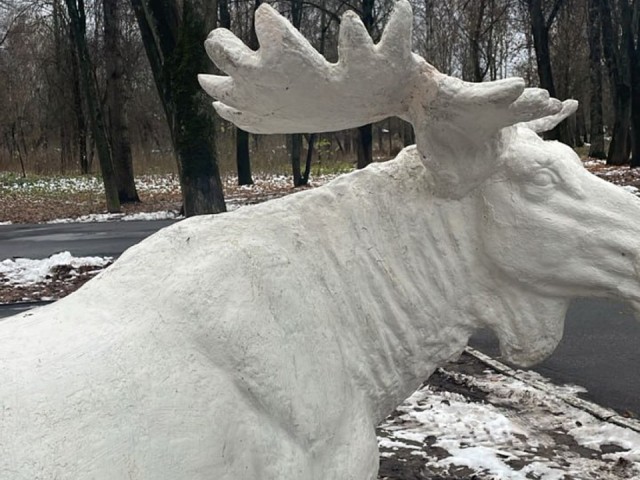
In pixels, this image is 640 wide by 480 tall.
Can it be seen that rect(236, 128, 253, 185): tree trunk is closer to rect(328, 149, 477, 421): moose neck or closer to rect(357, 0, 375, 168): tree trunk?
rect(357, 0, 375, 168): tree trunk

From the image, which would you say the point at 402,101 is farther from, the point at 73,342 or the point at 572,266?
the point at 73,342

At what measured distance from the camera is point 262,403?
2029 mm

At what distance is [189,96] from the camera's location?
8570 mm

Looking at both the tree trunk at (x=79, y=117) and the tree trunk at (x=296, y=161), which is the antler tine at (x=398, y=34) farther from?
the tree trunk at (x=79, y=117)

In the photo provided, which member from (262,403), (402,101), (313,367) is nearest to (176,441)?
(262,403)

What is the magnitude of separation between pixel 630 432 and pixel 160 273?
3.68m

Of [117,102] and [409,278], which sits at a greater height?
[117,102]

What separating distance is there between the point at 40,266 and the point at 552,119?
9178 millimetres

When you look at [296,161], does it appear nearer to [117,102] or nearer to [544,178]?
[117,102]

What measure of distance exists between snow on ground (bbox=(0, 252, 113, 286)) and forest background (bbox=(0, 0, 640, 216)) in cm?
224

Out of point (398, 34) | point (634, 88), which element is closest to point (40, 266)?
point (398, 34)

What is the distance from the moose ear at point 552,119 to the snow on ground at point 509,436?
86.8 inches

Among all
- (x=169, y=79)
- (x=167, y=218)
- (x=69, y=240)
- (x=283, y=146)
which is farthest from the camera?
(x=283, y=146)

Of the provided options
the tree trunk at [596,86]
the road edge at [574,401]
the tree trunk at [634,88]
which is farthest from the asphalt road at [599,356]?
the tree trunk at [596,86]
